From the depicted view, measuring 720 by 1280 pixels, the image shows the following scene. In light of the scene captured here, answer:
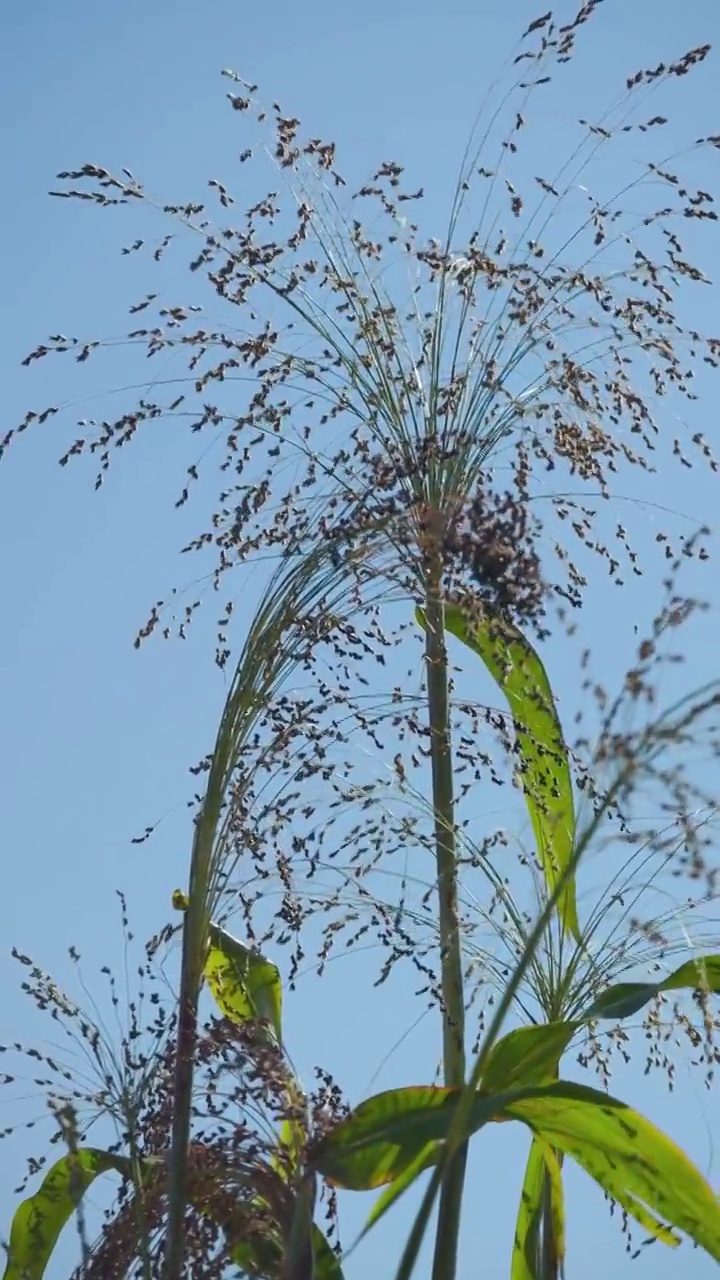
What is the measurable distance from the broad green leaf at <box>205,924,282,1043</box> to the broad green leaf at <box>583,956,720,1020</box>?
439 mm

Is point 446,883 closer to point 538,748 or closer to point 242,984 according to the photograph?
point 538,748

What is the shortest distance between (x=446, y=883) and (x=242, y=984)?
1.07ft

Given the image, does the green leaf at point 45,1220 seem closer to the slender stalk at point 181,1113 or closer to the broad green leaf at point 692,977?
the slender stalk at point 181,1113

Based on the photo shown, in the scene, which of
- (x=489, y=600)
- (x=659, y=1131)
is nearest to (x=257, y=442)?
(x=489, y=600)

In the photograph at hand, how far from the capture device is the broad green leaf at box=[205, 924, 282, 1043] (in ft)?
8.71

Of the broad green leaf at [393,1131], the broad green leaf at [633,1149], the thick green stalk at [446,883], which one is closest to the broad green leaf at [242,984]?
the thick green stalk at [446,883]

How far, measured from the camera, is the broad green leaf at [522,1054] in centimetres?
228

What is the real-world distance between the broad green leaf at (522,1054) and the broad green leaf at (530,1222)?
39 centimetres

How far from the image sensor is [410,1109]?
2.20 metres

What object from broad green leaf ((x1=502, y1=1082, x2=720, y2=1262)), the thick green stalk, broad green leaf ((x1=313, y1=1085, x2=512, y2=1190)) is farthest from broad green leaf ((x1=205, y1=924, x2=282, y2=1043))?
broad green leaf ((x1=502, y1=1082, x2=720, y2=1262))

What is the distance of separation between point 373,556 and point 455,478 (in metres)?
0.39

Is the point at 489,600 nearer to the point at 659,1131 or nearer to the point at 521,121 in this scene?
the point at 659,1131

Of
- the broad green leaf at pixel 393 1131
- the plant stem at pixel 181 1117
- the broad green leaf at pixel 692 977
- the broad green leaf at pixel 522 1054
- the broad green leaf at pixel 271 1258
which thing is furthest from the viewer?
the broad green leaf at pixel 692 977

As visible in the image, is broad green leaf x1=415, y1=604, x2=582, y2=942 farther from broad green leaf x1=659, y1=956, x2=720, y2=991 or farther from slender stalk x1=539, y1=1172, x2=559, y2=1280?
slender stalk x1=539, y1=1172, x2=559, y2=1280
